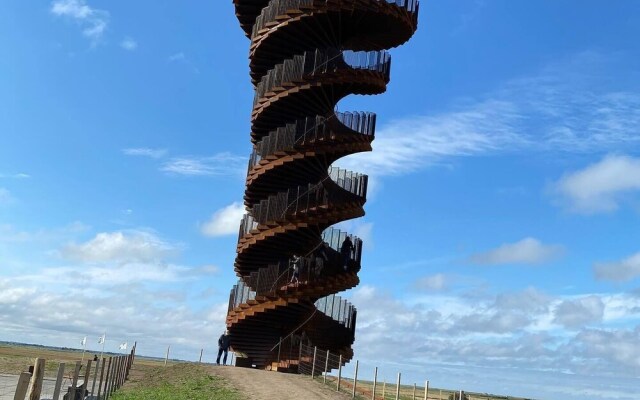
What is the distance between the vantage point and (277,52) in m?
31.0

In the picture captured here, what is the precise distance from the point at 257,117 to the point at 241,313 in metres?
8.56

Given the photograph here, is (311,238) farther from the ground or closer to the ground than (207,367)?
farther from the ground

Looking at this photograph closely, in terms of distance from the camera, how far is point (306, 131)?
27859mm

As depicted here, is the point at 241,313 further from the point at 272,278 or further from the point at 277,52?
the point at 277,52

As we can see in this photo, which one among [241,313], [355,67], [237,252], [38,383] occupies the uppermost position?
[355,67]

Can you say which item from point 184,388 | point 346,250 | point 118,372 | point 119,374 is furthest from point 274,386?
point 346,250

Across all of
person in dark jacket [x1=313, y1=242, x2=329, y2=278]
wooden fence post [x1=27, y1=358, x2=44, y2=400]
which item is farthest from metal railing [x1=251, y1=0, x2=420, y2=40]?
wooden fence post [x1=27, y1=358, x2=44, y2=400]

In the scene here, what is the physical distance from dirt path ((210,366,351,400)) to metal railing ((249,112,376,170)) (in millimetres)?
8995

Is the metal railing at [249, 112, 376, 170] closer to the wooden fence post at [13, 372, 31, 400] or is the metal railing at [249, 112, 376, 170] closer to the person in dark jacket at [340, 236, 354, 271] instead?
the person in dark jacket at [340, 236, 354, 271]

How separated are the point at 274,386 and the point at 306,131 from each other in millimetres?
10815

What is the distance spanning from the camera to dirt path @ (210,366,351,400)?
64.5 ft

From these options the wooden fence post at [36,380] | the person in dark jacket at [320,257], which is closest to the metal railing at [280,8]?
the person in dark jacket at [320,257]

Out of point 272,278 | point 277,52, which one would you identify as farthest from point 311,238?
point 277,52

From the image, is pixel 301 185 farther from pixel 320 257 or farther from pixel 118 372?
pixel 118 372
